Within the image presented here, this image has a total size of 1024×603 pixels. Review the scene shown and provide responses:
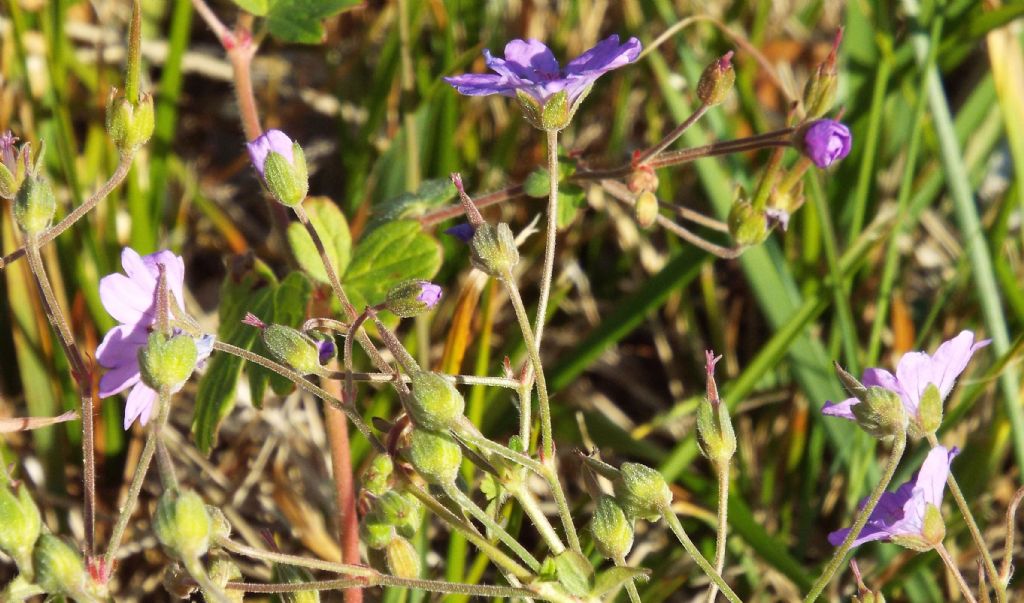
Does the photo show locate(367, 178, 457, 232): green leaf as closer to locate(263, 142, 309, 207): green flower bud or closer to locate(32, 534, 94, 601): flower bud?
locate(263, 142, 309, 207): green flower bud

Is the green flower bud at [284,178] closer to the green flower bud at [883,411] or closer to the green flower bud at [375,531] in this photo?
the green flower bud at [375,531]

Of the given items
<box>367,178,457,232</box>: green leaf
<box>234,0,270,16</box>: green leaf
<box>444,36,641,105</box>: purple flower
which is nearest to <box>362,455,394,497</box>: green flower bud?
<box>444,36,641,105</box>: purple flower

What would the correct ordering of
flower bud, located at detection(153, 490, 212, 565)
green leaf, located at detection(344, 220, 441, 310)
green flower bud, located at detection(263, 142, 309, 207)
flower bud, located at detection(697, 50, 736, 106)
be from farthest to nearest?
green leaf, located at detection(344, 220, 441, 310) < flower bud, located at detection(697, 50, 736, 106) < green flower bud, located at detection(263, 142, 309, 207) < flower bud, located at detection(153, 490, 212, 565)

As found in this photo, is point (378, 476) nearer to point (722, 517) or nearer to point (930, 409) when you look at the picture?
point (722, 517)

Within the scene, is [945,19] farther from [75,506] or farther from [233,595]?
[75,506]

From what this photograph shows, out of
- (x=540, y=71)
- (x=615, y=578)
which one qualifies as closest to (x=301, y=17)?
(x=540, y=71)

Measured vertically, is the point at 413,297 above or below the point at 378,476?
above

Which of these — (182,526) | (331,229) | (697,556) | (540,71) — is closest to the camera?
(182,526)
